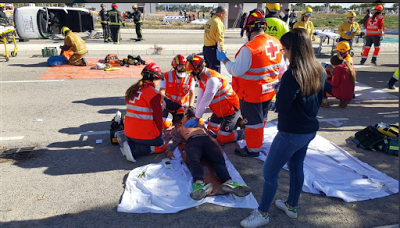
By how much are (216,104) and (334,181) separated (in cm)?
202

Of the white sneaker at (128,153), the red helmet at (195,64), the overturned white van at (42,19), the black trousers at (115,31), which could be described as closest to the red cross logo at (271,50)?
the red helmet at (195,64)

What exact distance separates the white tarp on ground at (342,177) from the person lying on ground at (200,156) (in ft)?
3.09

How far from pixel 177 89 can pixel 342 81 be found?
374 centimetres

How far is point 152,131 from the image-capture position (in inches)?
176

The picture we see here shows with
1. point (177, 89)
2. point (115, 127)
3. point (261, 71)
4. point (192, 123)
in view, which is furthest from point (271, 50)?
point (115, 127)

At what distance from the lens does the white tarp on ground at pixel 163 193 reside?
11.1ft

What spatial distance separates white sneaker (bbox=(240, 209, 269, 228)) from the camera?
10.0ft

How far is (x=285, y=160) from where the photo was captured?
9.25 ft

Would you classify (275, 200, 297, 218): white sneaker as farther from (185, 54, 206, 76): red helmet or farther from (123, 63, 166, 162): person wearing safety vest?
(185, 54, 206, 76): red helmet

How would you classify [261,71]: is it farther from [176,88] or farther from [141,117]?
[176,88]

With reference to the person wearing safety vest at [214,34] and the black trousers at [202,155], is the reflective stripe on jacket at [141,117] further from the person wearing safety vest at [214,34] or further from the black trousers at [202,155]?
the person wearing safety vest at [214,34]

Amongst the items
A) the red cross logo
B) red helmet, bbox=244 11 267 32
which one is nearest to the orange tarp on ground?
red helmet, bbox=244 11 267 32

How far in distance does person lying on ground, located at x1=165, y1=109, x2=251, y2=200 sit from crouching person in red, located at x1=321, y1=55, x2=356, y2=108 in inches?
148

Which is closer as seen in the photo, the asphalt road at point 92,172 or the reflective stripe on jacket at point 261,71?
the asphalt road at point 92,172
